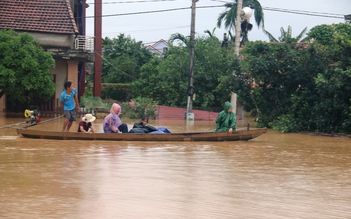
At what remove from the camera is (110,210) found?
7902 millimetres

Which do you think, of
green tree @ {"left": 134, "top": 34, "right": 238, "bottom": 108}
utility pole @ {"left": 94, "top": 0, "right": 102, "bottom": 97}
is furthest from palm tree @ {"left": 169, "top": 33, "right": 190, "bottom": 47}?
utility pole @ {"left": 94, "top": 0, "right": 102, "bottom": 97}

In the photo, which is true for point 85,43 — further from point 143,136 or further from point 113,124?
point 143,136

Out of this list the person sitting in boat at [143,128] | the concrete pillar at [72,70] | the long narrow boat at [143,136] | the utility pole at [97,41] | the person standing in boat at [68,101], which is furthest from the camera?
the utility pole at [97,41]

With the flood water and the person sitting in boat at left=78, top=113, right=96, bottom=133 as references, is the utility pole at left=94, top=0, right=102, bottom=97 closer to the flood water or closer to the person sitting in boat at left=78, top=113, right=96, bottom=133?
the person sitting in boat at left=78, top=113, right=96, bottom=133

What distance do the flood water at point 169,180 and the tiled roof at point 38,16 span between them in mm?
12646

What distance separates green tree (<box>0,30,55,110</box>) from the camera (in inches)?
960

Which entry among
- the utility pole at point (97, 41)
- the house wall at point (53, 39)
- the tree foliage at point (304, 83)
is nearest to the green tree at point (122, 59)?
the utility pole at point (97, 41)

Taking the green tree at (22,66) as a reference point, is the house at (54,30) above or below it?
above

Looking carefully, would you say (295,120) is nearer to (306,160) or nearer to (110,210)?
(306,160)

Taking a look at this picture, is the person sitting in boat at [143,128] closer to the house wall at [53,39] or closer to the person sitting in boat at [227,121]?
the person sitting in boat at [227,121]

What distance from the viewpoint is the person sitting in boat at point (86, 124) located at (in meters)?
17.3

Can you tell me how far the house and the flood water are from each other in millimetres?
12471

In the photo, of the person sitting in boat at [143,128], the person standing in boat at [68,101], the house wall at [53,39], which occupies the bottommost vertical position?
the person sitting in boat at [143,128]

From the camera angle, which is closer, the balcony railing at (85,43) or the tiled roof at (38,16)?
the tiled roof at (38,16)
